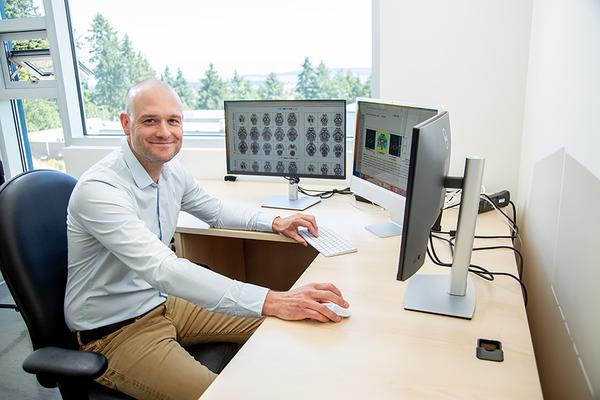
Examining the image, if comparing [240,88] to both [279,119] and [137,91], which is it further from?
[137,91]

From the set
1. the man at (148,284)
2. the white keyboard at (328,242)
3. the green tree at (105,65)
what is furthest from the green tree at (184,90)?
the white keyboard at (328,242)

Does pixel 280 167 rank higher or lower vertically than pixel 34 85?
lower

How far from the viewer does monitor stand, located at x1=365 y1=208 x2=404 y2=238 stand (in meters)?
1.75

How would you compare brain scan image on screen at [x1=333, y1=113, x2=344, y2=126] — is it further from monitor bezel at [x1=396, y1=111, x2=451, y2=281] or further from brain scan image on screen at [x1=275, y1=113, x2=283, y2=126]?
monitor bezel at [x1=396, y1=111, x2=451, y2=281]

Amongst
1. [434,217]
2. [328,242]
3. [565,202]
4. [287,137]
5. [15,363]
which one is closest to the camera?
[434,217]

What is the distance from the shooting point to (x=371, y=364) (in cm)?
101

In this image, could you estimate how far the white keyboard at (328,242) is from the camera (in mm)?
1632

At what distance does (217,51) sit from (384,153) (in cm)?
162

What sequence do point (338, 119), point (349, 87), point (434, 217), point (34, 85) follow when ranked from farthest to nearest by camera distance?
point (34, 85) < point (349, 87) < point (338, 119) < point (434, 217)

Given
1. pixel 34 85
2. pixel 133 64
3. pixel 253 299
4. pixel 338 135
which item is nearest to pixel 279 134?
pixel 338 135

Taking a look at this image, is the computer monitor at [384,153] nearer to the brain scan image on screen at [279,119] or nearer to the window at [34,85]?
the brain scan image on screen at [279,119]

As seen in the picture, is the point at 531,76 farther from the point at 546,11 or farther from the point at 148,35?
the point at 148,35

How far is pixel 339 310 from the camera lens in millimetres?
1206

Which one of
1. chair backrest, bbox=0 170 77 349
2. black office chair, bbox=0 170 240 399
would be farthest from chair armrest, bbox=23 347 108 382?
chair backrest, bbox=0 170 77 349
